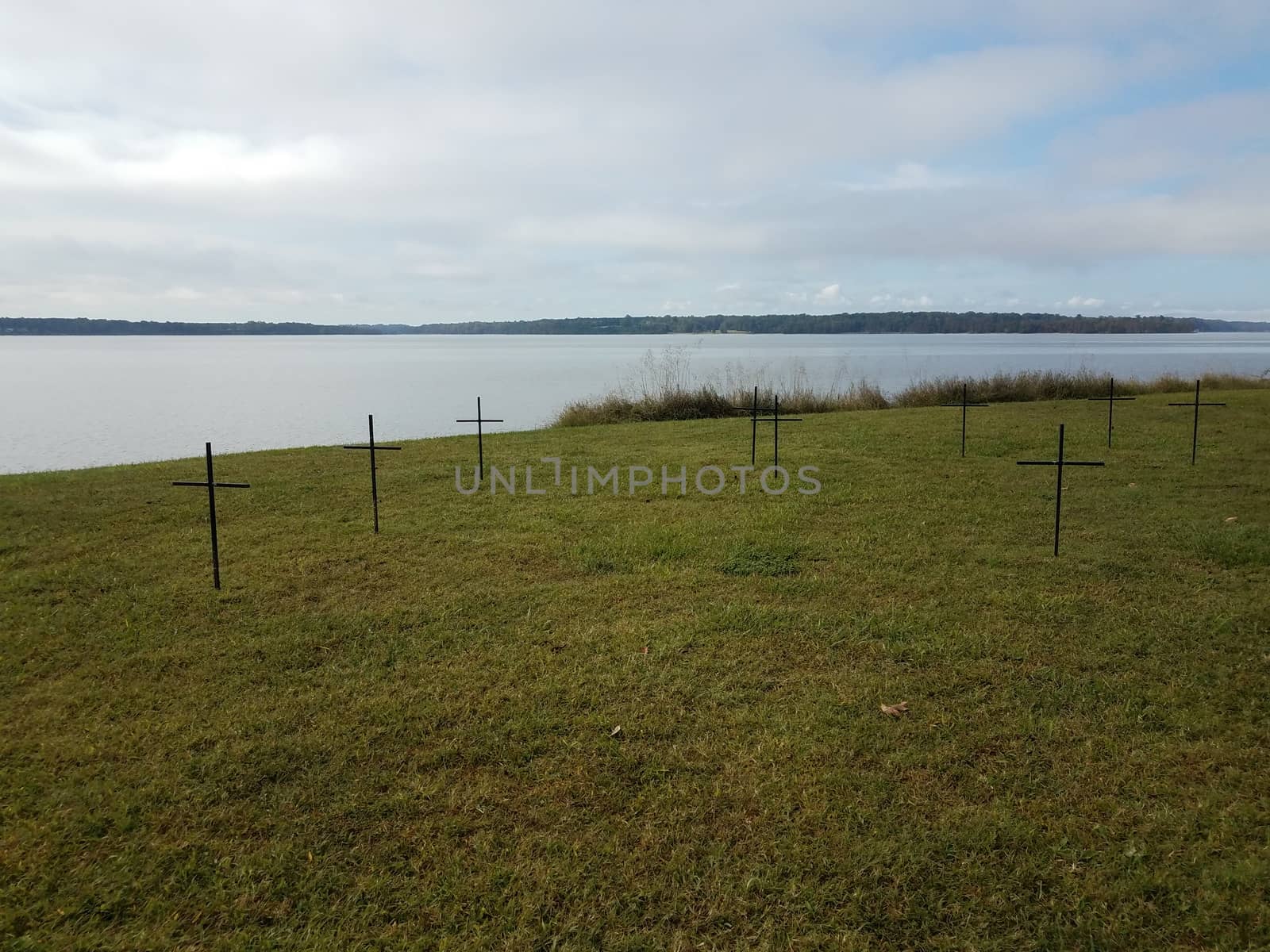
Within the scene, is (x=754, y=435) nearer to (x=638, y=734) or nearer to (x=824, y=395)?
(x=638, y=734)

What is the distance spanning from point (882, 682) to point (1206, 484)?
20.3 ft

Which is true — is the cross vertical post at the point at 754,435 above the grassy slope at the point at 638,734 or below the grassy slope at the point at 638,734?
above

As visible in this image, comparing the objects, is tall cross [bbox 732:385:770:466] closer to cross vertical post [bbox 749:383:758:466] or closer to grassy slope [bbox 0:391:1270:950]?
cross vertical post [bbox 749:383:758:466]

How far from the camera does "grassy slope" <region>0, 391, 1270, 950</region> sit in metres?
2.50

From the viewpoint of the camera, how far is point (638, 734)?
3.44 m

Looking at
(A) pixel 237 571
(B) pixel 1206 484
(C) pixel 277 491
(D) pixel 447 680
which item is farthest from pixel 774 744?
(B) pixel 1206 484

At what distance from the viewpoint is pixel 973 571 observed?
552 centimetres

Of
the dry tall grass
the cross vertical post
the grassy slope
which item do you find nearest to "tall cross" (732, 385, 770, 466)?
the cross vertical post

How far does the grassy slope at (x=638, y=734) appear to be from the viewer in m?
2.50

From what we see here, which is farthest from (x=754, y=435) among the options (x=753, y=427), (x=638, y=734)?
(x=638, y=734)

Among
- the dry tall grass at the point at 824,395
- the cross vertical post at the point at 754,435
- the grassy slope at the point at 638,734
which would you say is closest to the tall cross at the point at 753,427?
the cross vertical post at the point at 754,435

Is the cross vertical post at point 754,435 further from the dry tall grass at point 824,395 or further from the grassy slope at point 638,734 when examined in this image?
the dry tall grass at point 824,395

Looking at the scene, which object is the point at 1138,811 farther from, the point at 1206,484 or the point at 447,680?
the point at 1206,484

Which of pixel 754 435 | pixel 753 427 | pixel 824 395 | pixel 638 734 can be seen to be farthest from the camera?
pixel 824 395
